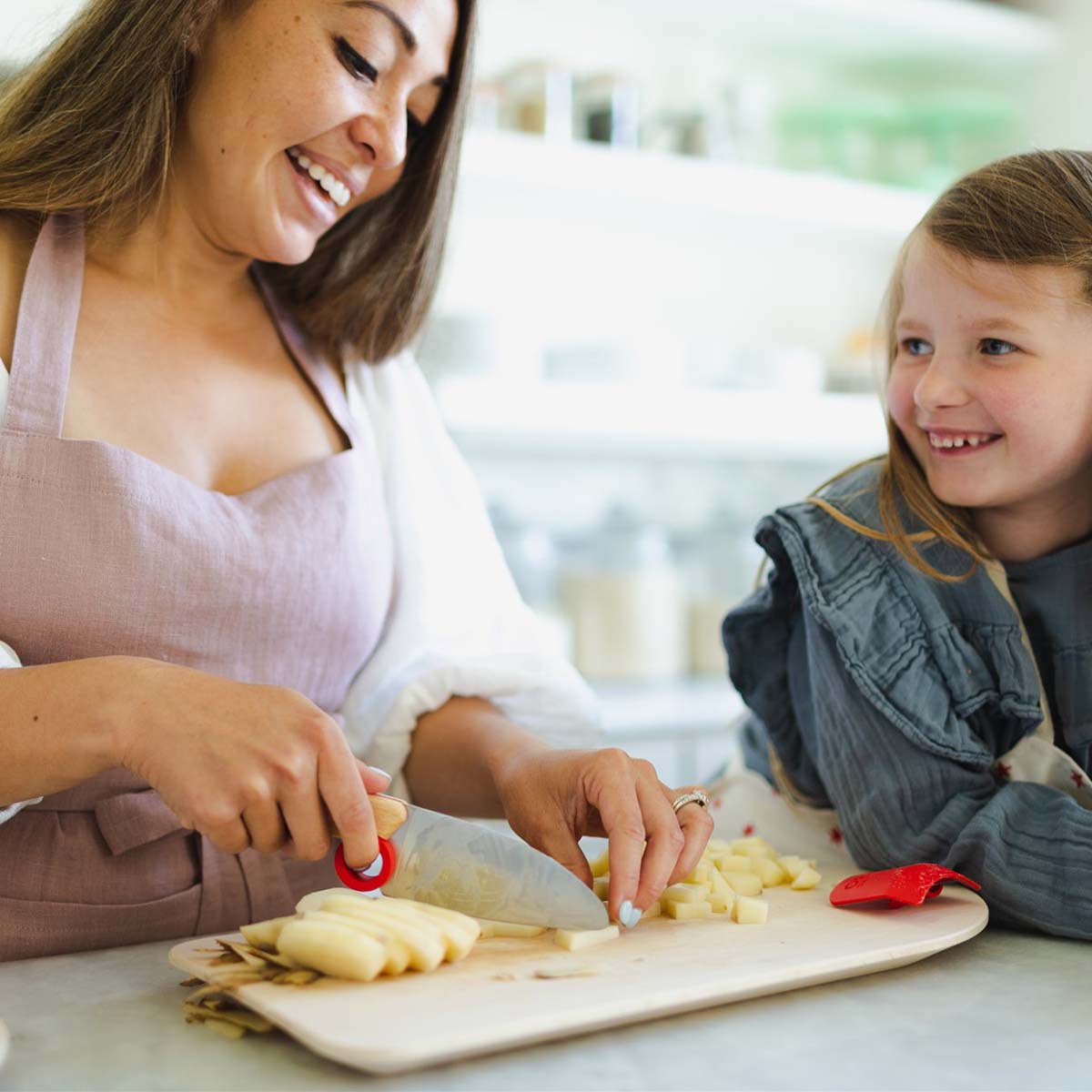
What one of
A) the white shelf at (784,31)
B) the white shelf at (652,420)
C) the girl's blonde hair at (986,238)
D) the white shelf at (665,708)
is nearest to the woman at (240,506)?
the girl's blonde hair at (986,238)

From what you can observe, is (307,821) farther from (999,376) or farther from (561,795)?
(999,376)

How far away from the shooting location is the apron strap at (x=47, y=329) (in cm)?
94

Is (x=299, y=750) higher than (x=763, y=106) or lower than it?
lower

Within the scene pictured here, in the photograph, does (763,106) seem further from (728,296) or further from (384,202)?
(384,202)

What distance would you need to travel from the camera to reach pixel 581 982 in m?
0.73

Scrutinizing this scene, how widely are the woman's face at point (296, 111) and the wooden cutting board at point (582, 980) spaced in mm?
611

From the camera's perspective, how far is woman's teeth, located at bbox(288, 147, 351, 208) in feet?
3.53

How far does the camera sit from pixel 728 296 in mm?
3012

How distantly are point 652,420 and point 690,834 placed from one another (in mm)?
1721

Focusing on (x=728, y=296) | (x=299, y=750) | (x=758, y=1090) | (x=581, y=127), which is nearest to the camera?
(x=758, y=1090)

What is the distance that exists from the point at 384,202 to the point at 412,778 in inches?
22.3

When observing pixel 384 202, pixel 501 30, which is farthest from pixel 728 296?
pixel 384 202

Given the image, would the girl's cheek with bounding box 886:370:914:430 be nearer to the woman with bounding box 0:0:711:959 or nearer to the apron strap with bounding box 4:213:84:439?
the woman with bounding box 0:0:711:959

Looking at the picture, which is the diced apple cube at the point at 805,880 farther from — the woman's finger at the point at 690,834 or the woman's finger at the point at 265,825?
the woman's finger at the point at 265,825
